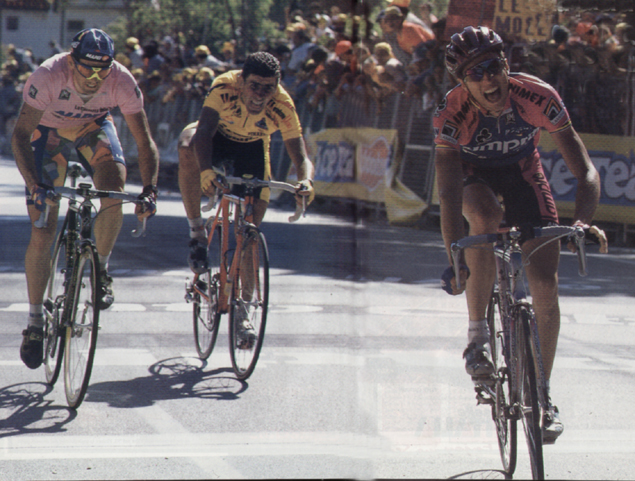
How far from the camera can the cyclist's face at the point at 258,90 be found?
501 cm

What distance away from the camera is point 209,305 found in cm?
554

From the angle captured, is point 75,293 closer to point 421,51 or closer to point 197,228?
point 197,228

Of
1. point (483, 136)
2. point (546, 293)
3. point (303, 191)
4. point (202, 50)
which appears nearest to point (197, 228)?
point (303, 191)

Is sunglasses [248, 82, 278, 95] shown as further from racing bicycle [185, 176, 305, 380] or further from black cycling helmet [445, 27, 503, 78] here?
black cycling helmet [445, 27, 503, 78]

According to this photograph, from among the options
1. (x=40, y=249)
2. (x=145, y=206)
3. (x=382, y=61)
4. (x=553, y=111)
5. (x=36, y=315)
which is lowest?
(x=36, y=315)

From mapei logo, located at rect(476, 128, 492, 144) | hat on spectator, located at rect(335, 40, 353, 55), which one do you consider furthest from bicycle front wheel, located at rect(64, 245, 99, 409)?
hat on spectator, located at rect(335, 40, 353, 55)

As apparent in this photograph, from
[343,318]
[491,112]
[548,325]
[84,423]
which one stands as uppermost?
[491,112]

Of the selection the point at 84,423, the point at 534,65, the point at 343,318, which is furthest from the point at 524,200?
the point at 534,65

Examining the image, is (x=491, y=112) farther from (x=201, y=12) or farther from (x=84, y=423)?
(x=201, y=12)

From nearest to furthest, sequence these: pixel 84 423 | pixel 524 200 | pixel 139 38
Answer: pixel 524 200 < pixel 84 423 < pixel 139 38

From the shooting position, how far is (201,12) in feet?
28.0

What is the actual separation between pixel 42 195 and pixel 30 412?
0.94 m

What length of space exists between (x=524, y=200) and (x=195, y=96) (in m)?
6.48

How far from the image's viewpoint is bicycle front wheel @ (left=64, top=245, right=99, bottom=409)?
4.41 meters
